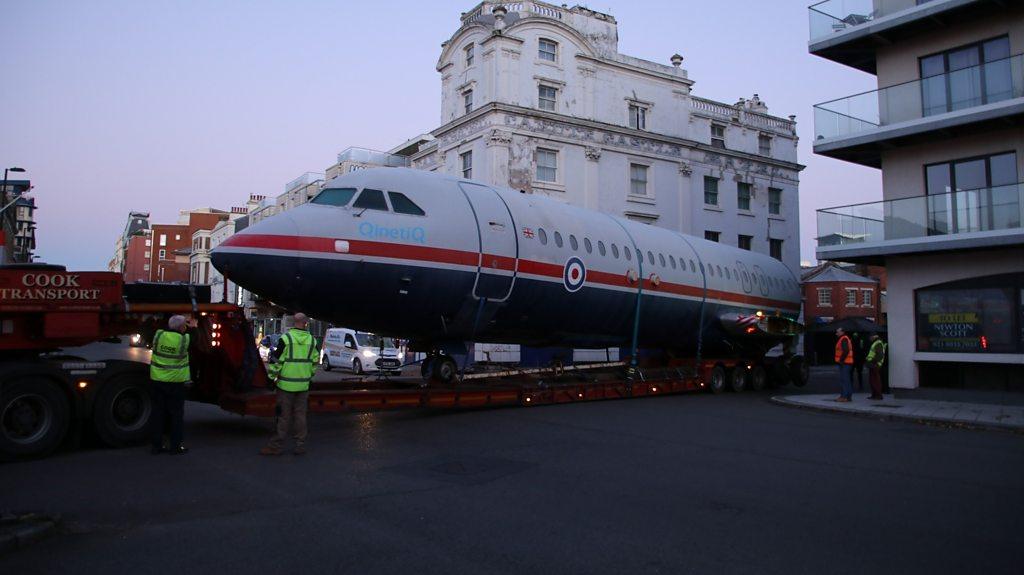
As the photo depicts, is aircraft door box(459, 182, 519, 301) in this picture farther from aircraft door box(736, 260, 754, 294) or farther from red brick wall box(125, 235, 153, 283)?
red brick wall box(125, 235, 153, 283)

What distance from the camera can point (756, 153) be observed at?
42562 mm

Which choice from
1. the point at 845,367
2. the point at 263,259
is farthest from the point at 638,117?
the point at 263,259

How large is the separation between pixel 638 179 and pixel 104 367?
31.4 metres

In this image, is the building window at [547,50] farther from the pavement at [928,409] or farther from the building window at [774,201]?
the pavement at [928,409]

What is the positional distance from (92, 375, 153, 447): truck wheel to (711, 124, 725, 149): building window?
36.3 metres

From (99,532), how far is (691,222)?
36351 mm

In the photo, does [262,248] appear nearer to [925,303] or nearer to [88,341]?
[88,341]

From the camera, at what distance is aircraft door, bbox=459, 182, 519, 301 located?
13.0 meters

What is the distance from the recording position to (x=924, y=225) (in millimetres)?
19359

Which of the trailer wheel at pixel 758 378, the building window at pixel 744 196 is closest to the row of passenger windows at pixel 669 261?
the trailer wheel at pixel 758 378

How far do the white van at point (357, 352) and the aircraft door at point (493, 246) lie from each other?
17267mm

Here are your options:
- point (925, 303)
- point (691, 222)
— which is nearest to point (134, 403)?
point (925, 303)

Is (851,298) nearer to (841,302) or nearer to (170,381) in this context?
(841,302)

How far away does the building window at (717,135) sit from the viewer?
4109 centimetres
